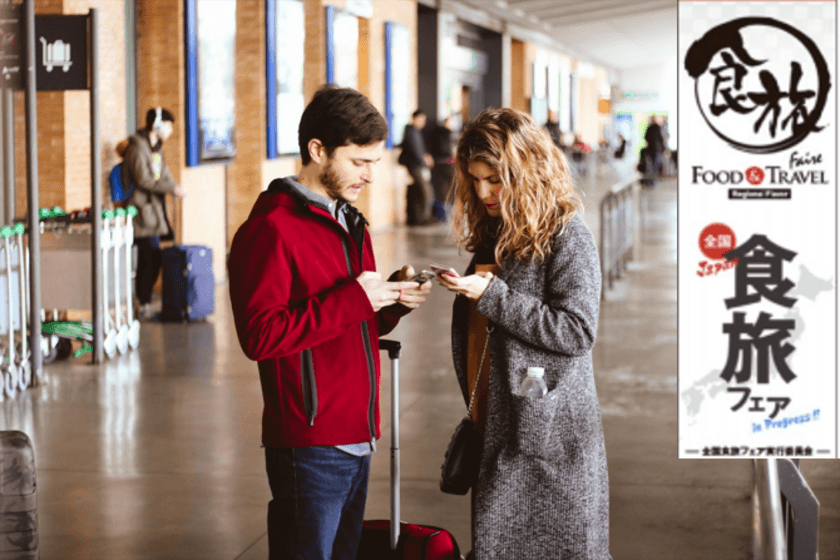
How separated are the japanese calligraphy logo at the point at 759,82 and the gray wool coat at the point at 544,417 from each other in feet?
1.59

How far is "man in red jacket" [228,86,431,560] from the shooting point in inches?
104

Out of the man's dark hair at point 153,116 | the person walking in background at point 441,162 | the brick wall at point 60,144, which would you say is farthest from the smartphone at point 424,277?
the person walking in background at point 441,162

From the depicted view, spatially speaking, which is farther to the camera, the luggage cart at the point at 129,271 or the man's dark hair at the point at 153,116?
the man's dark hair at the point at 153,116

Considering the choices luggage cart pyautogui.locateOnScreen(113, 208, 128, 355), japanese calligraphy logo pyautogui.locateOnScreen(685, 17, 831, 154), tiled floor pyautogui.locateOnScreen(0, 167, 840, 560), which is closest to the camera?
japanese calligraphy logo pyautogui.locateOnScreen(685, 17, 831, 154)

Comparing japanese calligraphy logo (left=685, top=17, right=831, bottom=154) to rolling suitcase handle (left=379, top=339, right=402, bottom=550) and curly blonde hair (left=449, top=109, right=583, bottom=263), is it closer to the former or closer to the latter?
curly blonde hair (left=449, top=109, right=583, bottom=263)

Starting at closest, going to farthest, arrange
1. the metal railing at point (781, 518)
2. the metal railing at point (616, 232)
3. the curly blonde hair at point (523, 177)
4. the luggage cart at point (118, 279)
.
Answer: the curly blonde hair at point (523, 177) < the metal railing at point (781, 518) < the luggage cart at point (118, 279) < the metal railing at point (616, 232)

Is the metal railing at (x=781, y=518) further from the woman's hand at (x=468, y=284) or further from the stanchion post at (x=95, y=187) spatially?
the stanchion post at (x=95, y=187)

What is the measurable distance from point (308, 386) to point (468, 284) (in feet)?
1.53

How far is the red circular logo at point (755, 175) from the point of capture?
249cm

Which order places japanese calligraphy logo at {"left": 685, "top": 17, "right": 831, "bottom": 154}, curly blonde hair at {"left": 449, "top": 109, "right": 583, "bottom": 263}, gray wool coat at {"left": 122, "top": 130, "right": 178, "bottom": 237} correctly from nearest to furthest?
japanese calligraphy logo at {"left": 685, "top": 17, "right": 831, "bottom": 154} → curly blonde hair at {"left": 449, "top": 109, "right": 583, "bottom": 263} → gray wool coat at {"left": 122, "top": 130, "right": 178, "bottom": 237}

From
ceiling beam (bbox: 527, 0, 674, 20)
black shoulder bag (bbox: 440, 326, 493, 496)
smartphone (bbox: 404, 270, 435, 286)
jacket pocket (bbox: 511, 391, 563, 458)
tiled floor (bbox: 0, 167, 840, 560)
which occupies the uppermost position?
ceiling beam (bbox: 527, 0, 674, 20)

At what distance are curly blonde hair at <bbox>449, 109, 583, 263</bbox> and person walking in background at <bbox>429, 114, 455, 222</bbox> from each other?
15806mm

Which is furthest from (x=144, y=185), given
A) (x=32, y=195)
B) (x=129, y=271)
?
(x=32, y=195)

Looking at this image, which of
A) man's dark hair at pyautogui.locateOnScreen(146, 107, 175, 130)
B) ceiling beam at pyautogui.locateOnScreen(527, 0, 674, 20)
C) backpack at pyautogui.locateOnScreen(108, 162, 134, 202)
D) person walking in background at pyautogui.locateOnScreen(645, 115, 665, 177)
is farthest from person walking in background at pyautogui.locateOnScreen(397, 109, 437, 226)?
ceiling beam at pyautogui.locateOnScreen(527, 0, 674, 20)
